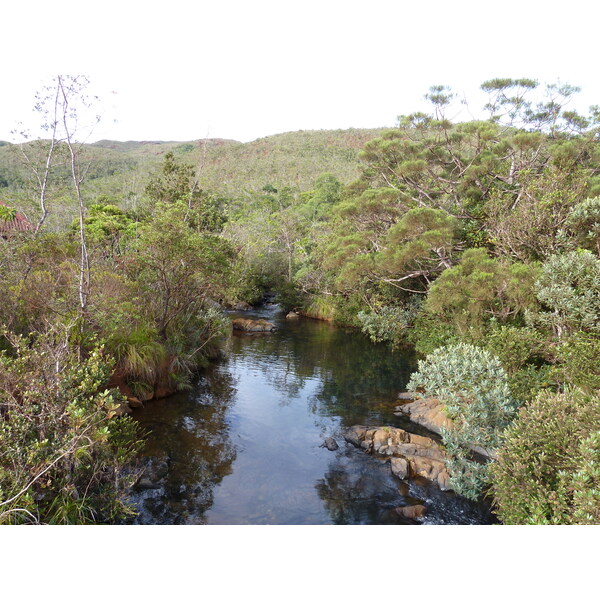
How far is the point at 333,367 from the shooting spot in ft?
47.0

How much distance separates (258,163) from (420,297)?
179ft

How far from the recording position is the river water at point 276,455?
6.21 metres

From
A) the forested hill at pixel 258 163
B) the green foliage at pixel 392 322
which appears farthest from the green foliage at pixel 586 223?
the forested hill at pixel 258 163

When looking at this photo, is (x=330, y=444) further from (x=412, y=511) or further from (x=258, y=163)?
(x=258, y=163)

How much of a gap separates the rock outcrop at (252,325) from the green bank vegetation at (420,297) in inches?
139

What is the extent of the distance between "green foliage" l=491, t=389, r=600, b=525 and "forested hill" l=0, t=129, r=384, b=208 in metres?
44.8

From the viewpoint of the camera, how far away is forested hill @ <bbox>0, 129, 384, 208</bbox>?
51.0m

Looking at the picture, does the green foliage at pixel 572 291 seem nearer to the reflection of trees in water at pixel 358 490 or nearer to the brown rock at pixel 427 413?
the brown rock at pixel 427 413

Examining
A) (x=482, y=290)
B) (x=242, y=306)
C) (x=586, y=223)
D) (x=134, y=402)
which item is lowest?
→ (x=242, y=306)

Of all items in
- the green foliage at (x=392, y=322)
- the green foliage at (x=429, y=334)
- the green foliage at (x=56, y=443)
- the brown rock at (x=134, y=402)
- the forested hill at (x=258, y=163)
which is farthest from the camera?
the forested hill at (x=258, y=163)

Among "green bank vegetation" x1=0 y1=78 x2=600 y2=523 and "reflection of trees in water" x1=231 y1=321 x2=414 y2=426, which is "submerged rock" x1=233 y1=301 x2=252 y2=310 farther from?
"reflection of trees in water" x1=231 y1=321 x2=414 y2=426

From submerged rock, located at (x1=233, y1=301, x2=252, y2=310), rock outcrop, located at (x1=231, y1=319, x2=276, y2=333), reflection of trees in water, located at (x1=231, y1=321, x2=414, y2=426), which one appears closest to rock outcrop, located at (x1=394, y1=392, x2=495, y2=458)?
reflection of trees in water, located at (x1=231, y1=321, x2=414, y2=426)

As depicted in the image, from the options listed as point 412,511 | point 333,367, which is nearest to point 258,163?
point 333,367

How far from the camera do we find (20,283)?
7766 mm
